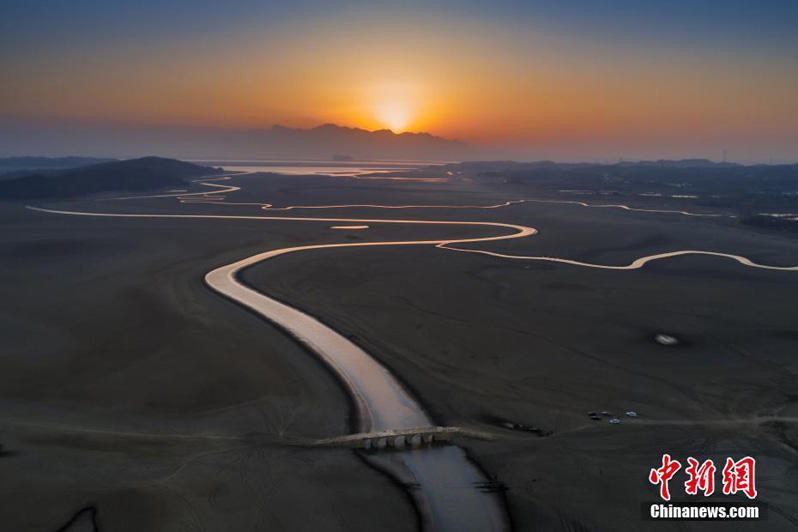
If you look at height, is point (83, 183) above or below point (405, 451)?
above

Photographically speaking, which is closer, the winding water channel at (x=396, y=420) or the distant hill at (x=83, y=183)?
the winding water channel at (x=396, y=420)

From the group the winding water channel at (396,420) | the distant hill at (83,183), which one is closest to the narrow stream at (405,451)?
the winding water channel at (396,420)

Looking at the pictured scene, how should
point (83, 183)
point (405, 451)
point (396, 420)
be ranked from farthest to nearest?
point (83, 183) → point (396, 420) → point (405, 451)

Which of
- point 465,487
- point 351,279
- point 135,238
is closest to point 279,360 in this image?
point 465,487

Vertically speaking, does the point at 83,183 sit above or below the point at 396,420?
above

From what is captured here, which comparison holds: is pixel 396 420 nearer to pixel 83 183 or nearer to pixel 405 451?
pixel 405 451

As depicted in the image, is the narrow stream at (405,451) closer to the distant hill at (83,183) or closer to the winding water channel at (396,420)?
the winding water channel at (396,420)

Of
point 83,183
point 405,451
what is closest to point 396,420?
point 405,451

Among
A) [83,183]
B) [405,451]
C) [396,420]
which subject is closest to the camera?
[405,451]

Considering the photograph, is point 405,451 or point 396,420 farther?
point 396,420

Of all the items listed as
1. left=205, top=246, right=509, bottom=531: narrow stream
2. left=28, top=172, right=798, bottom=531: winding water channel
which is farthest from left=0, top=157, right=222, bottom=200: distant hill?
left=205, top=246, right=509, bottom=531: narrow stream

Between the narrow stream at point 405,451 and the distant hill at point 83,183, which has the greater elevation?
the distant hill at point 83,183
